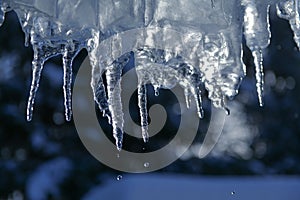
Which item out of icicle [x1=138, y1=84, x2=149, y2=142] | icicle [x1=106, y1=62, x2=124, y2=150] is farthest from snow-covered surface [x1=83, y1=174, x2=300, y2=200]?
icicle [x1=106, y1=62, x2=124, y2=150]

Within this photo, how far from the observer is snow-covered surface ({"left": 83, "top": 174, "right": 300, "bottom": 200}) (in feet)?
21.3

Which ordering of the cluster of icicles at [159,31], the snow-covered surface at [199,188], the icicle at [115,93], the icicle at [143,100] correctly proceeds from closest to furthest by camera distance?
1. the cluster of icicles at [159,31]
2. the icicle at [115,93]
3. the icicle at [143,100]
4. the snow-covered surface at [199,188]

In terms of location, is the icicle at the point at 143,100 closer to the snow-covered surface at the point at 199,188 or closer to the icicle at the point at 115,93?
the icicle at the point at 115,93

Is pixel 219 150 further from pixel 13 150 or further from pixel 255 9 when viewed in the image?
pixel 255 9

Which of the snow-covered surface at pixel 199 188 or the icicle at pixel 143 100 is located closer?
the icicle at pixel 143 100

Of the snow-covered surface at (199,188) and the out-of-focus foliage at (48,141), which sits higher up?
the out-of-focus foliage at (48,141)

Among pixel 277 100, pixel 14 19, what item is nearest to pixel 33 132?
pixel 14 19

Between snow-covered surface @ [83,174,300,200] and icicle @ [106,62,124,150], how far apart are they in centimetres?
508

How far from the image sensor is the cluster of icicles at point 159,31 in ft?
3.62

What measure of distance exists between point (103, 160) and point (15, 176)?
68cm

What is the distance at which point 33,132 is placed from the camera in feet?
18.4

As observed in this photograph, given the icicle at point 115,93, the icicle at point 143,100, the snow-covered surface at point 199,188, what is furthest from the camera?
the snow-covered surface at point 199,188

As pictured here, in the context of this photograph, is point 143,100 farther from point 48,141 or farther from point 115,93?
point 48,141

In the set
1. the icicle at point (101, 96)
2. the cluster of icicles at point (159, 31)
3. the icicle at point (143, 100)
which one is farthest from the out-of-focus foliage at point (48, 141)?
the cluster of icicles at point (159, 31)
